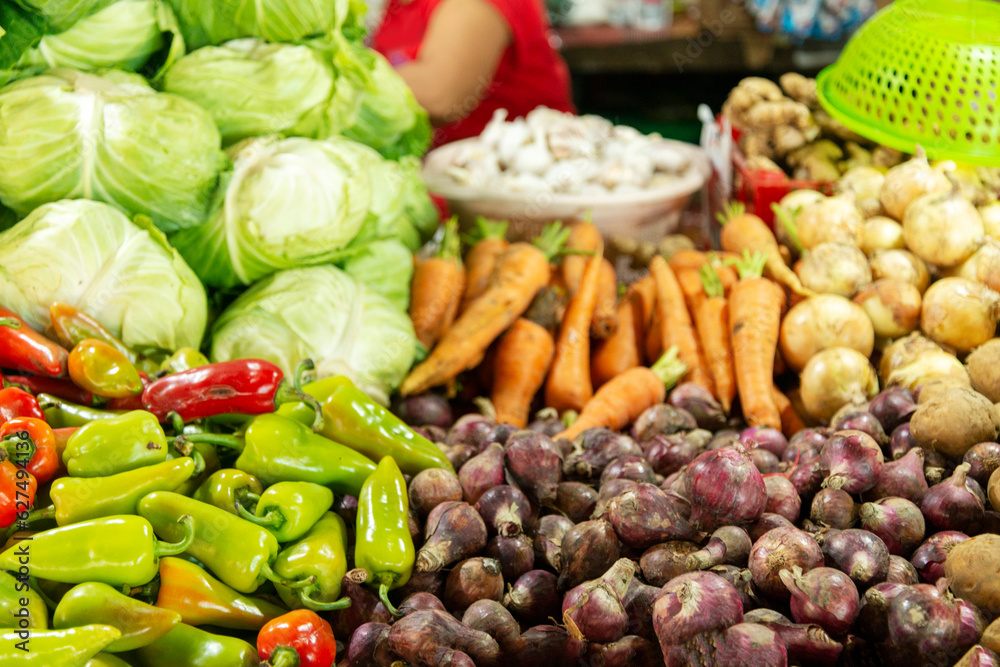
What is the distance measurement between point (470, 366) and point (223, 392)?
2.82 ft

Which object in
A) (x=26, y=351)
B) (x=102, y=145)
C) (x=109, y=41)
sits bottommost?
(x=26, y=351)

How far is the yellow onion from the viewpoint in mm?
1773

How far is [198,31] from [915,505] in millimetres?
1923

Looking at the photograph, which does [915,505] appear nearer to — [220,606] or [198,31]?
[220,606]

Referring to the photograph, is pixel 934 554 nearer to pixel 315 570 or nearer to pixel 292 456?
pixel 315 570

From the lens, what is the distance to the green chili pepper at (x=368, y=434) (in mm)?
1460

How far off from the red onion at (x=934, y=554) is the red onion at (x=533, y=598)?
1.86ft

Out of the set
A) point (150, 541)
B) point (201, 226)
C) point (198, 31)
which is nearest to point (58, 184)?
point (201, 226)

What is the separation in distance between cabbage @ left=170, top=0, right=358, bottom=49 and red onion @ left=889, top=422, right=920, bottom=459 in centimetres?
168

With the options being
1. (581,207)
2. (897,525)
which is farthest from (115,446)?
(581,207)

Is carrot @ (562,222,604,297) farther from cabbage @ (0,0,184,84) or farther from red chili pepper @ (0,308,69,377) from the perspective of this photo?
red chili pepper @ (0,308,69,377)

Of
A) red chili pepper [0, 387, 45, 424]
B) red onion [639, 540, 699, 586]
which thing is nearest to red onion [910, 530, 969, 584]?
red onion [639, 540, 699, 586]

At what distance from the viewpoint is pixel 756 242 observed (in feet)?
7.54

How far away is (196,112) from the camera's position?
68.0 inches
